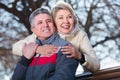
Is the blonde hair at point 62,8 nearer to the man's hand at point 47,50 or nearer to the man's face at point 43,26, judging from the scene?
the man's face at point 43,26

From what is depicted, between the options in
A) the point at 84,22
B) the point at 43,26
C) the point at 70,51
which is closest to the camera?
the point at 70,51

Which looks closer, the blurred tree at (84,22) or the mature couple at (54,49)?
the mature couple at (54,49)

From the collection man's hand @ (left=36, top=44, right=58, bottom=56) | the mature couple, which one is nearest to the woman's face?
the mature couple

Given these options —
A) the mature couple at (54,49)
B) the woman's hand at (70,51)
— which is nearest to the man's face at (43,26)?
the mature couple at (54,49)

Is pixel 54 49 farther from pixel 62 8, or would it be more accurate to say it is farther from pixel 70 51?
pixel 62 8

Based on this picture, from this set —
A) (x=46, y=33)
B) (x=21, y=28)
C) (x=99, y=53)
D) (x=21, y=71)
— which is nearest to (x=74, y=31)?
(x=46, y=33)

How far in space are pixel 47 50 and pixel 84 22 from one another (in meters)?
1.89

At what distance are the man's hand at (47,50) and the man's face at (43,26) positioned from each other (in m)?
0.06

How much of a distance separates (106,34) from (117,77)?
197cm

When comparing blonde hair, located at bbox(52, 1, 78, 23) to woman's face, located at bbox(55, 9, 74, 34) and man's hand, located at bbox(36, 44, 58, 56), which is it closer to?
woman's face, located at bbox(55, 9, 74, 34)

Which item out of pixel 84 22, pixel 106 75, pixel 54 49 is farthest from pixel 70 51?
pixel 84 22

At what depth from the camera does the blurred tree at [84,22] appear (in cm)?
326

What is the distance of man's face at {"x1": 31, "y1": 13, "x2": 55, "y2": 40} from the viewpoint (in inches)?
59.9

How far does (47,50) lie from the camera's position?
144cm
